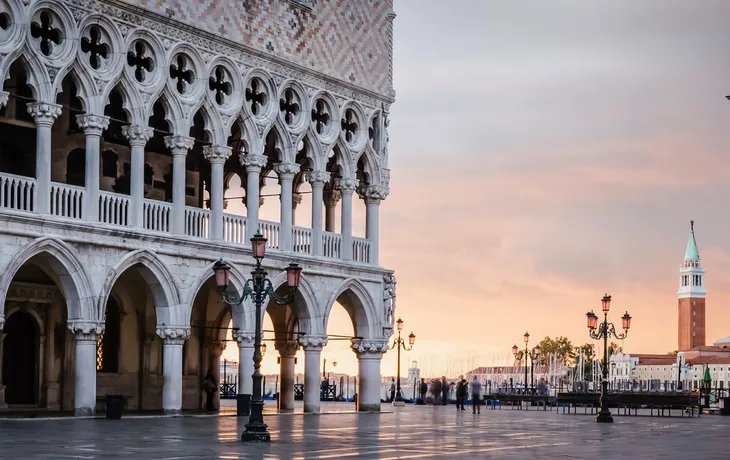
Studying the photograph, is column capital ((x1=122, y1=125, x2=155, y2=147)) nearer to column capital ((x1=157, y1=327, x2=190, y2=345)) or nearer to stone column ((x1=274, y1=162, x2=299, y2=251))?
column capital ((x1=157, y1=327, x2=190, y2=345))

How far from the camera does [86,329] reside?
29484mm

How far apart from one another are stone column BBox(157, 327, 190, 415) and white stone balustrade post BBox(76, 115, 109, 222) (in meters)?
3.61

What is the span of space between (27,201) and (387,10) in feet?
48.3

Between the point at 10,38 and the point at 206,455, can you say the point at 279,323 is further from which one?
the point at 206,455

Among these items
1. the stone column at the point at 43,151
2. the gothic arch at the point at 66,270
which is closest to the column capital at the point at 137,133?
the stone column at the point at 43,151

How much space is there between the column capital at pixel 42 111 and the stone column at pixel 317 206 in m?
9.36

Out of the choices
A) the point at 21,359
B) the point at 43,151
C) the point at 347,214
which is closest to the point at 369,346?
the point at 347,214

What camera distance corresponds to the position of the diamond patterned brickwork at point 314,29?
107 feet

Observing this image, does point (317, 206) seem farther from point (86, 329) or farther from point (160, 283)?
point (86, 329)

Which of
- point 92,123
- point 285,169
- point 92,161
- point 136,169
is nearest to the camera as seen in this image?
point 92,123

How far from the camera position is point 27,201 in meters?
28.4

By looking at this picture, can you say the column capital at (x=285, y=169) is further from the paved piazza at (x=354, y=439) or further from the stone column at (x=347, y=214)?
the paved piazza at (x=354, y=439)

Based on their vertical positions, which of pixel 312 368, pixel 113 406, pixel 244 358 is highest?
pixel 244 358

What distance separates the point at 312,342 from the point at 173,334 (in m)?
5.36
